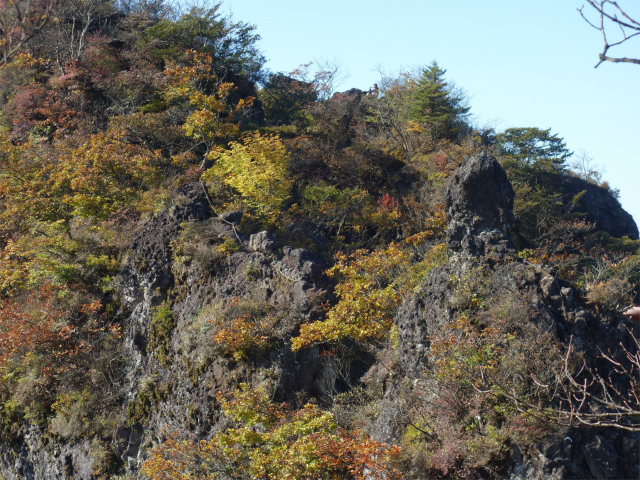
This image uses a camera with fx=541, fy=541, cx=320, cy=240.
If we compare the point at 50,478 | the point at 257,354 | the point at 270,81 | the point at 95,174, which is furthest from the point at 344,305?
the point at 270,81

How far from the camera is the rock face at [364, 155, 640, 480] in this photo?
328 inches

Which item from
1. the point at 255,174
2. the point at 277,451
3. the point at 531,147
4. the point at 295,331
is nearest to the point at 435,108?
the point at 531,147

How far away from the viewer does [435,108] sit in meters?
24.0

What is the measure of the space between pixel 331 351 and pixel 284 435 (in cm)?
334

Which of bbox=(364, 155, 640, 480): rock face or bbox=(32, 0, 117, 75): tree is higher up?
bbox=(32, 0, 117, 75): tree

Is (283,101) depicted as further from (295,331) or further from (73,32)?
(295,331)

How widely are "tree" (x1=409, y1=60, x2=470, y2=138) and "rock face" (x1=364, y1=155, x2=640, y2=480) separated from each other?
12.0 metres

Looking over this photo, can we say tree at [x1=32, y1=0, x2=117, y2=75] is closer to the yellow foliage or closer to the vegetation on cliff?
the vegetation on cliff

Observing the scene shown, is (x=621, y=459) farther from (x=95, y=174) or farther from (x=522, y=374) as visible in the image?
(x=95, y=174)

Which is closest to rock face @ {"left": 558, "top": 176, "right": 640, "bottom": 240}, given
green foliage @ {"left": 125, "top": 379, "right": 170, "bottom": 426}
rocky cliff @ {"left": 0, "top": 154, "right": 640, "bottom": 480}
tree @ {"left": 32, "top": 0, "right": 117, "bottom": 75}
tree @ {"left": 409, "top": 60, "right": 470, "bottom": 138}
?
tree @ {"left": 409, "top": 60, "right": 470, "bottom": 138}

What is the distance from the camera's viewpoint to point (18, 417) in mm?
15773

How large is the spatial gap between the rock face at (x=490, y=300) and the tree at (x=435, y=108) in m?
12.0

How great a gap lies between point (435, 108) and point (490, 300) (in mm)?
15409

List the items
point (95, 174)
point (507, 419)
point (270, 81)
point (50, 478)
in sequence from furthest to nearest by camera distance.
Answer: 1. point (270, 81)
2. point (95, 174)
3. point (50, 478)
4. point (507, 419)
